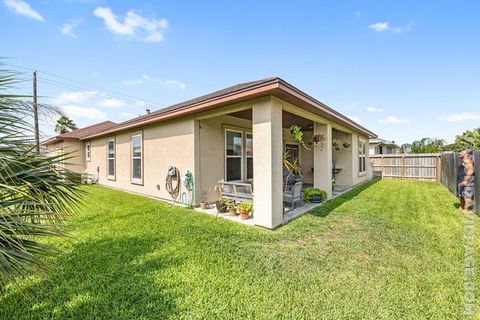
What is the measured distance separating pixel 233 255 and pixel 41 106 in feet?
10.9

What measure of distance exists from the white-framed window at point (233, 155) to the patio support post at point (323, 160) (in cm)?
288

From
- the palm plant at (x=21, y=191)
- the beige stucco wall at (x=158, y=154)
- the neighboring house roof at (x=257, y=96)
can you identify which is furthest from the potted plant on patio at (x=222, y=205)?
the palm plant at (x=21, y=191)

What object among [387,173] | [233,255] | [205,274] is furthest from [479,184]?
[387,173]

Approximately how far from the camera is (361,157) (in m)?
14.6

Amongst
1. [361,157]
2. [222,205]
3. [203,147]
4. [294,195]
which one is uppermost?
[203,147]

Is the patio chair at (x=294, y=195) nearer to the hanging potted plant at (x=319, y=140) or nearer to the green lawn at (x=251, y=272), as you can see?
the green lawn at (x=251, y=272)

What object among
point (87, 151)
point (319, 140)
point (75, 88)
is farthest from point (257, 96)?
point (75, 88)

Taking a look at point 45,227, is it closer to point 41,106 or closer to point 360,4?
point 41,106

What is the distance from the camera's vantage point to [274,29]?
985 centimetres

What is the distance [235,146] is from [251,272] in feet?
19.4

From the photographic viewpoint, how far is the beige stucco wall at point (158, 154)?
792 cm

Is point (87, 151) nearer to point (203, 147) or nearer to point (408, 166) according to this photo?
point (203, 147)

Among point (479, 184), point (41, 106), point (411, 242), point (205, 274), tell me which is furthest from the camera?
point (479, 184)

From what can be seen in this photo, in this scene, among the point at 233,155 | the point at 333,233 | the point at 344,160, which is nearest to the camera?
the point at 333,233
